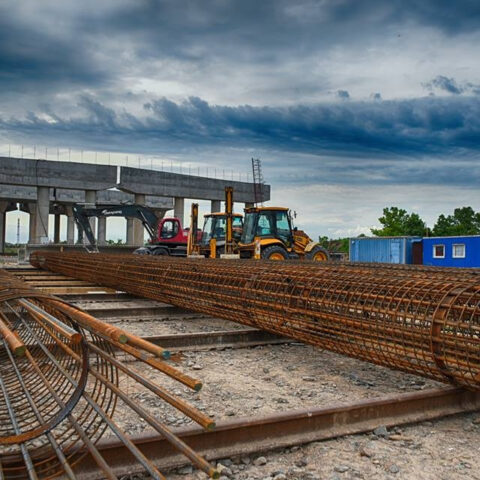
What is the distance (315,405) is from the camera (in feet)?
12.3

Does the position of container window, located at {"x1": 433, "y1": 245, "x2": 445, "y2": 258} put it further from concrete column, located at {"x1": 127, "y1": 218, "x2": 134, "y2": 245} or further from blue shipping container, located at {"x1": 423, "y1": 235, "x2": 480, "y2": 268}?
concrete column, located at {"x1": 127, "y1": 218, "x2": 134, "y2": 245}

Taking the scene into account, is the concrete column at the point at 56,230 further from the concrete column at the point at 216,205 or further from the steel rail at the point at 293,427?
the steel rail at the point at 293,427

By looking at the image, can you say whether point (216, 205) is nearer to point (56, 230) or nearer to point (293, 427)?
point (56, 230)

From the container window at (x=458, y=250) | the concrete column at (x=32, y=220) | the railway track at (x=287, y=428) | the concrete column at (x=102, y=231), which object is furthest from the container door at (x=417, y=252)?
the concrete column at (x=32, y=220)

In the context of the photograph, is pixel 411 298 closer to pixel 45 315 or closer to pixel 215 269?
pixel 45 315

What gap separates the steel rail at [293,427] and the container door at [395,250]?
24.8 metres

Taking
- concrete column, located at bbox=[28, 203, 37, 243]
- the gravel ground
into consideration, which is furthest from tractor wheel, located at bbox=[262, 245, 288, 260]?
concrete column, located at bbox=[28, 203, 37, 243]

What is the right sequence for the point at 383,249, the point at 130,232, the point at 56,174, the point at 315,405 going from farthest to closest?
1. the point at 130,232
2. the point at 56,174
3. the point at 383,249
4. the point at 315,405

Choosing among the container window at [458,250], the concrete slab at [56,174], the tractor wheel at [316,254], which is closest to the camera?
the tractor wheel at [316,254]

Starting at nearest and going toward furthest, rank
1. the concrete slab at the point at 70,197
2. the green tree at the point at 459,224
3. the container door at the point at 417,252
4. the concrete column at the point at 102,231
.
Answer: the container door at the point at 417,252
the concrete slab at the point at 70,197
the concrete column at the point at 102,231
the green tree at the point at 459,224

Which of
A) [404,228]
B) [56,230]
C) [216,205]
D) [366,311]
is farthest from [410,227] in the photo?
[366,311]

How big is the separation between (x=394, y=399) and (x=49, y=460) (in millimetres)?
2200

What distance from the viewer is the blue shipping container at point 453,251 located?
2461 cm

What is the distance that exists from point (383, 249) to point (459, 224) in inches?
1465
